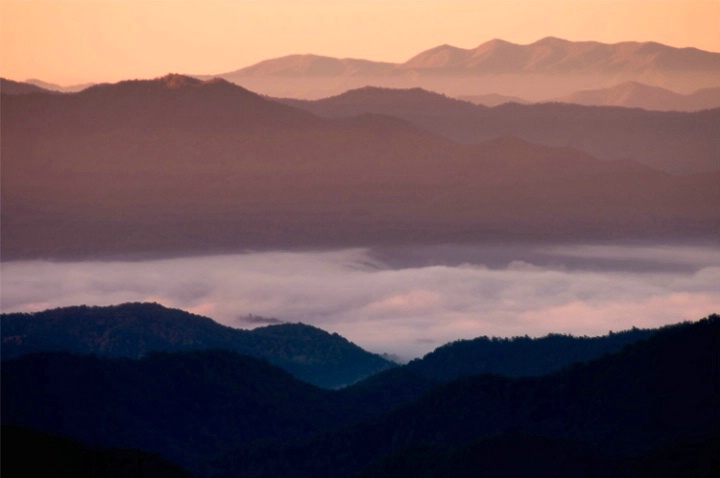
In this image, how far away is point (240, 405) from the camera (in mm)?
158250

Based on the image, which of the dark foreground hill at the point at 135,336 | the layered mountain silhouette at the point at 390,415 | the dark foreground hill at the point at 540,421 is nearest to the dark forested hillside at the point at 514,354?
the layered mountain silhouette at the point at 390,415

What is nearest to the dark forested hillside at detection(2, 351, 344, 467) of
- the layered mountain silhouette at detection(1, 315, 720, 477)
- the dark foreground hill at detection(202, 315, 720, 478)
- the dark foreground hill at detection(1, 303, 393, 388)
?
the layered mountain silhouette at detection(1, 315, 720, 477)

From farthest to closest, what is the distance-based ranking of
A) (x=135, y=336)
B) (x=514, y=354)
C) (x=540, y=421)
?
1. (x=135, y=336)
2. (x=514, y=354)
3. (x=540, y=421)

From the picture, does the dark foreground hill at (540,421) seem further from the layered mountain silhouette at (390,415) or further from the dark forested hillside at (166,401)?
the dark forested hillside at (166,401)

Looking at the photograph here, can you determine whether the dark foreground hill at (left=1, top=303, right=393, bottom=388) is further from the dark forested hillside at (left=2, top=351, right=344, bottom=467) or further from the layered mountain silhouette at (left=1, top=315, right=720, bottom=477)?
the layered mountain silhouette at (left=1, top=315, right=720, bottom=477)

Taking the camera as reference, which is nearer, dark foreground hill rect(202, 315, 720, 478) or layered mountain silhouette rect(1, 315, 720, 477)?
layered mountain silhouette rect(1, 315, 720, 477)

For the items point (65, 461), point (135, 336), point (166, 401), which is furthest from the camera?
point (135, 336)

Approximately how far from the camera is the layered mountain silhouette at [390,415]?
389ft

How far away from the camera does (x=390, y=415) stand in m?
142

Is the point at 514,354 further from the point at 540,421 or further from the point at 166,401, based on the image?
the point at 540,421

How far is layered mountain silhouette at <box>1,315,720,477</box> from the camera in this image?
389ft

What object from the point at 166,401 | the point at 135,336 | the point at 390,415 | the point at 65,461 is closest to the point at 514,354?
the point at 135,336

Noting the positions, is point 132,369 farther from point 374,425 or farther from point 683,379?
point 683,379

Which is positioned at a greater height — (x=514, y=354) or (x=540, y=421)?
(x=514, y=354)
